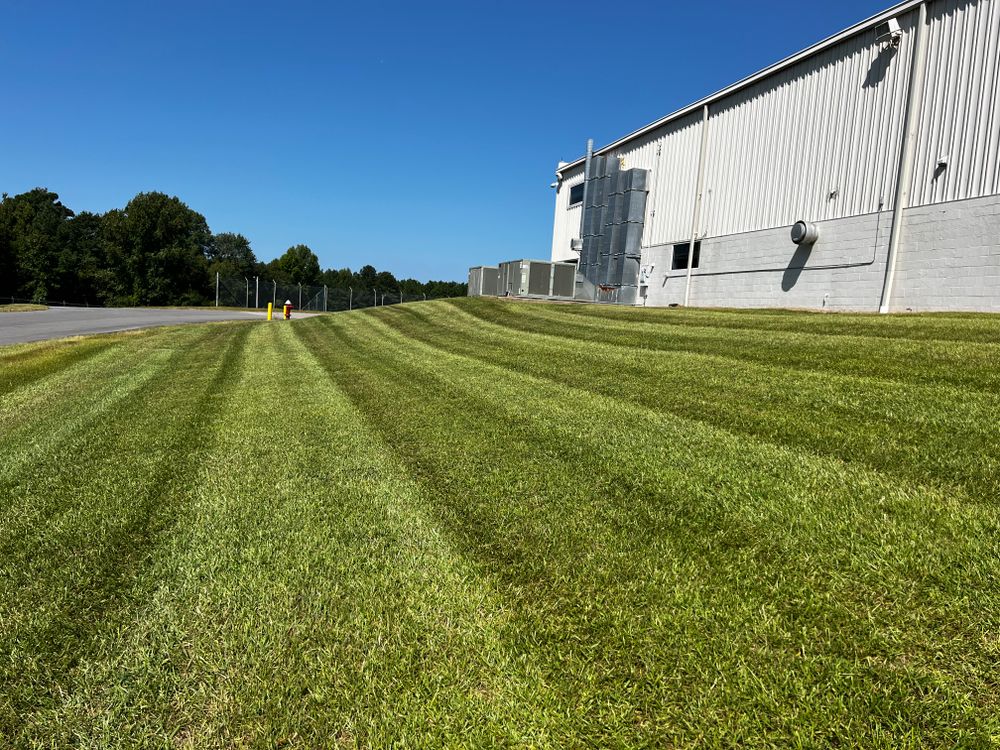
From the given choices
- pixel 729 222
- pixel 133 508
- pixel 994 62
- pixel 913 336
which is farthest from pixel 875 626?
pixel 729 222

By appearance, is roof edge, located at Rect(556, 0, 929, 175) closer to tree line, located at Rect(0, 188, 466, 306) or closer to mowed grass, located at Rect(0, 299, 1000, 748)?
mowed grass, located at Rect(0, 299, 1000, 748)

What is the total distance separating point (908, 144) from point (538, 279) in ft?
43.3

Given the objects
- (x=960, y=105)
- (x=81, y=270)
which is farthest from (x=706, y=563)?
(x=81, y=270)

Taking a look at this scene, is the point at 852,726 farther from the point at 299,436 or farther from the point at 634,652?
the point at 299,436

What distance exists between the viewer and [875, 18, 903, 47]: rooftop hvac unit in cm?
1166

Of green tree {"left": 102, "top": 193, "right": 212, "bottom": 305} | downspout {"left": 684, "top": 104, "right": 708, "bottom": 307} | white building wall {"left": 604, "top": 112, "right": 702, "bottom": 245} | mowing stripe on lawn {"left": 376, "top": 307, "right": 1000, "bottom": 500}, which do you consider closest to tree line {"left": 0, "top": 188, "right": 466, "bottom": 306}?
green tree {"left": 102, "top": 193, "right": 212, "bottom": 305}

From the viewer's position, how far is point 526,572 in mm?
2432

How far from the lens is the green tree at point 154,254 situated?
5147cm

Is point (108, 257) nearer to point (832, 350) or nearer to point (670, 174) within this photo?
point (670, 174)

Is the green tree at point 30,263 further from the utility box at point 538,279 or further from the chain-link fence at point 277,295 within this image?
the utility box at point 538,279

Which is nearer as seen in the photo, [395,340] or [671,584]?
[671,584]

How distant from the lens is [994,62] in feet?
33.3

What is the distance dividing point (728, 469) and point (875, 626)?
151 cm

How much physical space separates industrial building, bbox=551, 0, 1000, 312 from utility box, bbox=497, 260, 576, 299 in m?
3.25
